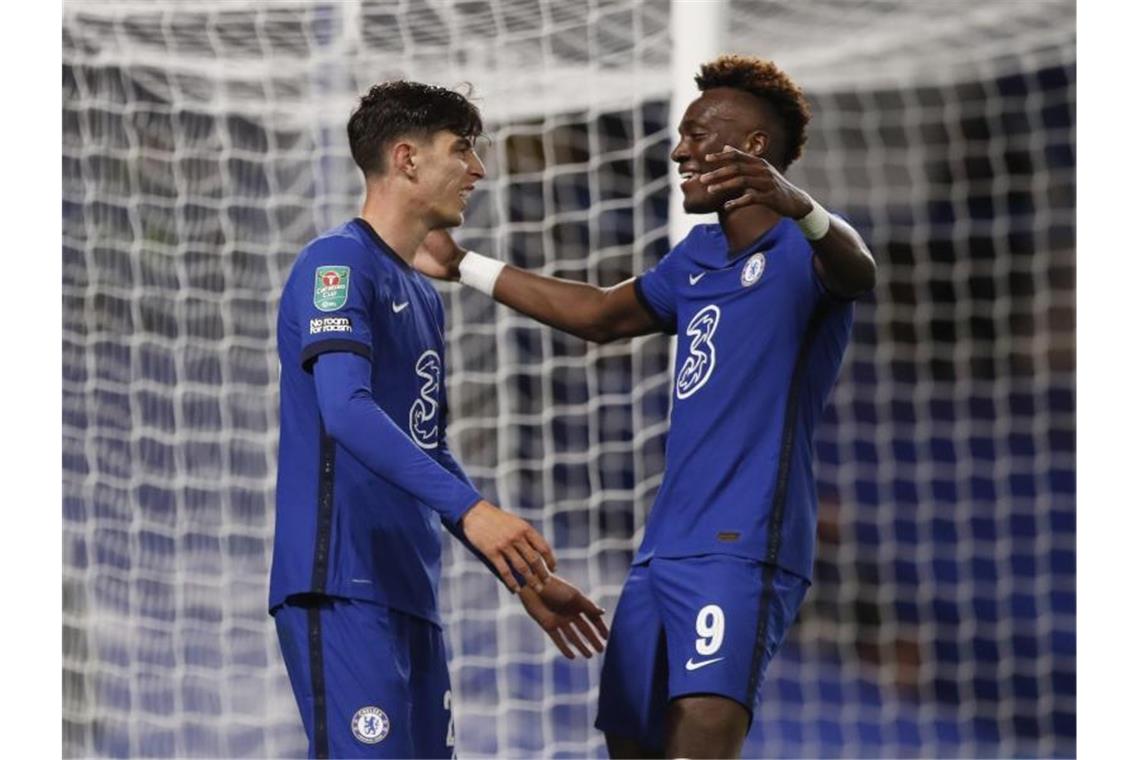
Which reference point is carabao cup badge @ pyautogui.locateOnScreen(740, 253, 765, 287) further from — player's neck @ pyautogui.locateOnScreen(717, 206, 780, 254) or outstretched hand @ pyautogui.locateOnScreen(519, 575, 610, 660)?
outstretched hand @ pyautogui.locateOnScreen(519, 575, 610, 660)

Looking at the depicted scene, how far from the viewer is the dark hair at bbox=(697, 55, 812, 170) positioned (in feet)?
9.30

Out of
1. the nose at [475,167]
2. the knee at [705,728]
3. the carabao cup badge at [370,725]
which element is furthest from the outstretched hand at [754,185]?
the carabao cup badge at [370,725]

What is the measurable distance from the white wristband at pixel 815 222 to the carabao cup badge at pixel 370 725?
3.37 ft

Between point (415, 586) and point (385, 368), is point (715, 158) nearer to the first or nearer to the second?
point (385, 368)

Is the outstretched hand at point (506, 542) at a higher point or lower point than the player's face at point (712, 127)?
lower

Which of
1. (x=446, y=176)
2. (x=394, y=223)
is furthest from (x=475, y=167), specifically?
(x=394, y=223)

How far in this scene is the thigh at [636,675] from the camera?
269 centimetres

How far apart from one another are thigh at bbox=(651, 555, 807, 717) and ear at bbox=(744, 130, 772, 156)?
721 millimetres

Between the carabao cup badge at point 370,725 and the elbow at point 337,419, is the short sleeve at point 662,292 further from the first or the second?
the carabao cup badge at point 370,725

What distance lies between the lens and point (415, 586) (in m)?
2.65

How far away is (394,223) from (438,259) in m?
A: 0.50

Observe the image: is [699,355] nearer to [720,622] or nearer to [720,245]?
[720,245]

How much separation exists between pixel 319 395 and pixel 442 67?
2.26m

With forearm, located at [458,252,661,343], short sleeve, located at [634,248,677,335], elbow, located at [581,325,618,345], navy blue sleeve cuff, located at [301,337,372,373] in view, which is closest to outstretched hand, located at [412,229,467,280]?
forearm, located at [458,252,661,343]
